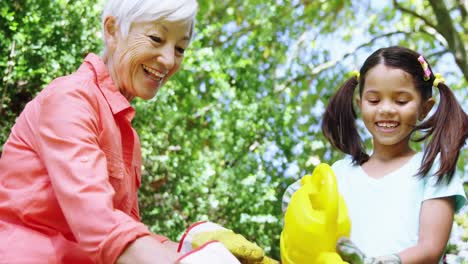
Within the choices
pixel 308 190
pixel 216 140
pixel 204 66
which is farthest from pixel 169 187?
pixel 308 190

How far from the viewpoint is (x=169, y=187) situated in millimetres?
4828

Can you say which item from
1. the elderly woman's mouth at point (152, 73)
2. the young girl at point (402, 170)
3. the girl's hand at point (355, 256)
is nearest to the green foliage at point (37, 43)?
the elderly woman's mouth at point (152, 73)

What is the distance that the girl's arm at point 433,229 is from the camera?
6.32 ft

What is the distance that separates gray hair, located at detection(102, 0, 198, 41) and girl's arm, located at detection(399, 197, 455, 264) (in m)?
0.96

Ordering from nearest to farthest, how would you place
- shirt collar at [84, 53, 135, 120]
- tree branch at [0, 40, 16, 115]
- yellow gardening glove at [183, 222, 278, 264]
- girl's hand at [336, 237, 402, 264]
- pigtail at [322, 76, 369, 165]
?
yellow gardening glove at [183, 222, 278, 264] → girl's hand at [336, 237, 402, 264] → shirt collar at [84, 53, 135, 120] → pigtail at [322, 76, 369, 165] → tree branch at [0, 40, 16, 115]

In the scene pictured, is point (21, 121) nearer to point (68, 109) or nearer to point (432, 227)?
point (68, 109)

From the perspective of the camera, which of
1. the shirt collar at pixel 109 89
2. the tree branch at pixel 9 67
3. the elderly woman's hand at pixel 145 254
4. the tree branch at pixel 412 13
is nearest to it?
the elderly woman's hand at pixel 145 254

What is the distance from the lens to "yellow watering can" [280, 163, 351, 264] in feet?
6.24

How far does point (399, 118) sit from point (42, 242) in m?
1.19

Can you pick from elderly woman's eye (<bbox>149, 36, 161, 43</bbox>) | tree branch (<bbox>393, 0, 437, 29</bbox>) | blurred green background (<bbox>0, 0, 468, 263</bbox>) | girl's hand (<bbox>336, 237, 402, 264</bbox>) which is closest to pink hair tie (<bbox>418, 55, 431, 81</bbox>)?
girl's hand (<bbox>336, 237, 402, 264</bbox>)

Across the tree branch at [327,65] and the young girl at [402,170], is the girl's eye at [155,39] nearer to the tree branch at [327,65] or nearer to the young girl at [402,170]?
the young girl at [402,170]

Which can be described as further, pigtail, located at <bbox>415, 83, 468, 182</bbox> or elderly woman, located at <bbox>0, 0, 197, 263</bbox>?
pigtail, located at <bbox>415, 83, 468, 182</bbox>

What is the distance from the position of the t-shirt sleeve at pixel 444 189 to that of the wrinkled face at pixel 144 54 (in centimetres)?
90

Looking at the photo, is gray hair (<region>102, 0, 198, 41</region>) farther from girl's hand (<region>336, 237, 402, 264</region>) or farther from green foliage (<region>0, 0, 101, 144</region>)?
green foliage (<region>0, 0, 101, 144</region>)
